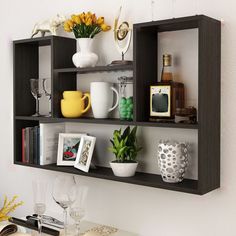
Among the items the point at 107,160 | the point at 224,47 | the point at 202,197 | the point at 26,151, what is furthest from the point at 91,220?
the point at 224,47

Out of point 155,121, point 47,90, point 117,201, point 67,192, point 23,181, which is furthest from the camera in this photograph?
point 23,181

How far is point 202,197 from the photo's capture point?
6.37 feet

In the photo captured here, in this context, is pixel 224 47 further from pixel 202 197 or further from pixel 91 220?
pixel 91 220

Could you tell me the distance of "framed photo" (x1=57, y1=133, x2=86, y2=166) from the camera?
2330mm

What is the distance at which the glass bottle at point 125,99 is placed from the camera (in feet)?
6.68

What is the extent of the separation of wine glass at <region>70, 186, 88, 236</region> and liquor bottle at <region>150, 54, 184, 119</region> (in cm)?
56

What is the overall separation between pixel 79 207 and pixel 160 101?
2.24 ft

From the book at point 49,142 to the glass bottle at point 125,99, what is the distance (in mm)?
520

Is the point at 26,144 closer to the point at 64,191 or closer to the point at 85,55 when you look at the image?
the point at 64,191

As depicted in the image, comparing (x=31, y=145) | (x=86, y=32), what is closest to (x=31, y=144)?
(x=31, y=145)

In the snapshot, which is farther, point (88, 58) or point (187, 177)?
point (88, 58)

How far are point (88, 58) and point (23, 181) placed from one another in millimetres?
1111

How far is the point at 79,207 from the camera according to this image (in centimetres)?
205

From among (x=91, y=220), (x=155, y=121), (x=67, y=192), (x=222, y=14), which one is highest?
(x=222, y=14)
